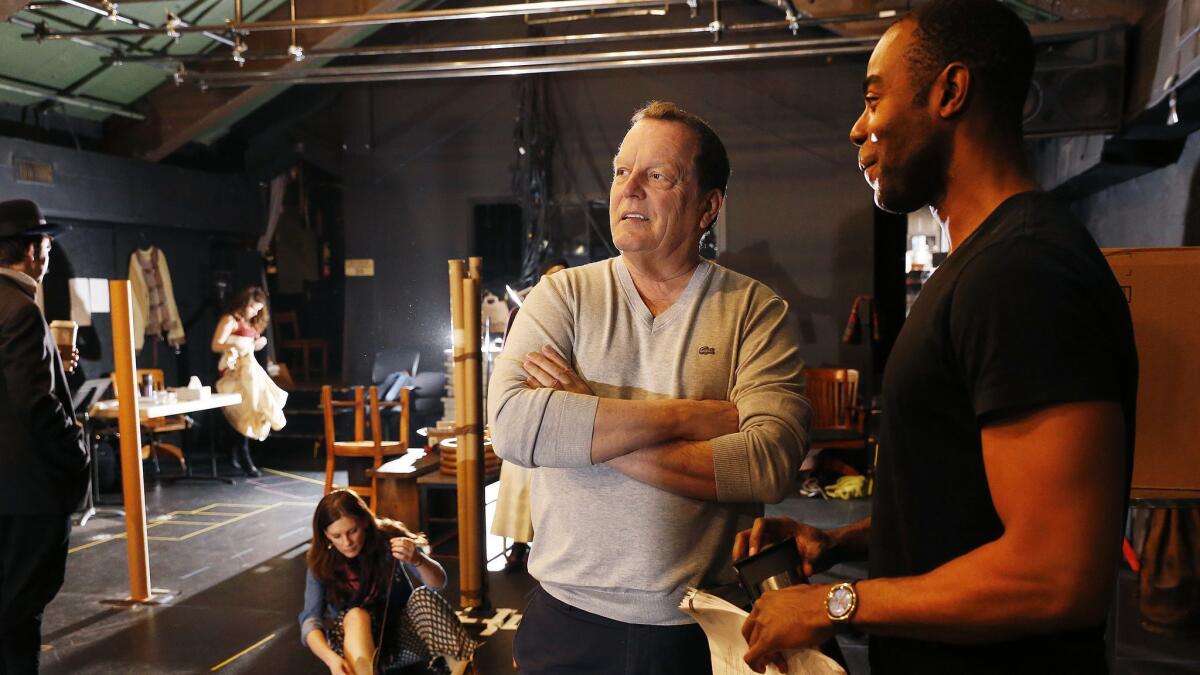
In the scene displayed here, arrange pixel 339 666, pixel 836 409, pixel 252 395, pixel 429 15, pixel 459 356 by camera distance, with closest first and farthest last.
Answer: pixel 339 666 < pixel 459 356 < pixel 429 15 < pixel 252 395 < pixel 836 409

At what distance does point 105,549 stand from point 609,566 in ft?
16.8

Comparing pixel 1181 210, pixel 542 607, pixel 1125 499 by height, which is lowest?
pixel 542 607

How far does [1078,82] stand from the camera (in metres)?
4.52

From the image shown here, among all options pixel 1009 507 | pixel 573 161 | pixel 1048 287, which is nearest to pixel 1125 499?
pixel 1009 507

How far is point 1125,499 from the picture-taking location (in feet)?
2.80

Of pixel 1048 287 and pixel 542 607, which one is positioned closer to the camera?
pixel 1048 287

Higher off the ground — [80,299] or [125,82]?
[125,82]

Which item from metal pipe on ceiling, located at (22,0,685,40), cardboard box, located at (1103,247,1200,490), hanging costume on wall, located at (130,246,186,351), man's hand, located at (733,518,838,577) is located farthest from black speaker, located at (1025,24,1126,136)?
hanging costume on wall, located at (130,246,186,351)

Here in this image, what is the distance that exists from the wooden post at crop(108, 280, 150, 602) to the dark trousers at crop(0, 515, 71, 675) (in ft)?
3.95

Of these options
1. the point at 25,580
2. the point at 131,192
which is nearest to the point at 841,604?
the point at 25,580

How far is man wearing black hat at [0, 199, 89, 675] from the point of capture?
Answer: 2729 millimetres

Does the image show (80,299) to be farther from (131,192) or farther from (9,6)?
(9,6)

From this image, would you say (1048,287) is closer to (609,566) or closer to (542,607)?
(609,566)

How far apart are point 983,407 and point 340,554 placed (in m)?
2.71
